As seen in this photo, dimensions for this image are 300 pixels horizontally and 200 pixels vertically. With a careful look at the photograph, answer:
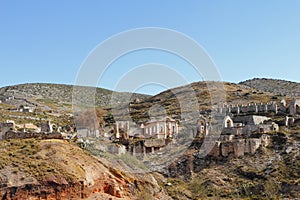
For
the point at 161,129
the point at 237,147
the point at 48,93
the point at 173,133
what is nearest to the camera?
the point at 237,147

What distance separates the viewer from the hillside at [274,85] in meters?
95.1

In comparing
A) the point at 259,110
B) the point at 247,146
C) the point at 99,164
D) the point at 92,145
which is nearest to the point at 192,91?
the point at 259,110

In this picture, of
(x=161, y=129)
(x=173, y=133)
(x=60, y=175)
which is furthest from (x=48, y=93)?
(x=60, y=175)

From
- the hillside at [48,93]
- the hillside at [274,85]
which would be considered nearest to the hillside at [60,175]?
the hillside at [274,85]

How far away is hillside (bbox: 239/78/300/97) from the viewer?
95.1 m

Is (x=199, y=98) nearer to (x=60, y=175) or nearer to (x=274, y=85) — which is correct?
(x=274, y=85)

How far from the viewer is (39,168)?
21.5 m

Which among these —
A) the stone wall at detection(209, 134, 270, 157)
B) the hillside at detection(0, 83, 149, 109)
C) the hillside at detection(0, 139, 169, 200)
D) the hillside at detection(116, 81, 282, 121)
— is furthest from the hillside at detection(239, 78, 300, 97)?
the hillside at detection(0, 139, 169, 200)

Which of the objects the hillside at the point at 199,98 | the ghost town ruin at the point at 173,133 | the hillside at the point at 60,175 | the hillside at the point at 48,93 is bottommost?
the hillside at the point at 60,175

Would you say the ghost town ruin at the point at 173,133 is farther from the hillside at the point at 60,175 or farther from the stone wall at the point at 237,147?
the hillside at the point at 60,175

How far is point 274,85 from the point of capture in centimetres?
10612

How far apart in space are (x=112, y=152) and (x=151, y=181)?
542 centimetres

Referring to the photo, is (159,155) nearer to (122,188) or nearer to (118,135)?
(118,135)

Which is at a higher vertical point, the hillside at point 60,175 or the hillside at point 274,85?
the hillside at point 274,85
